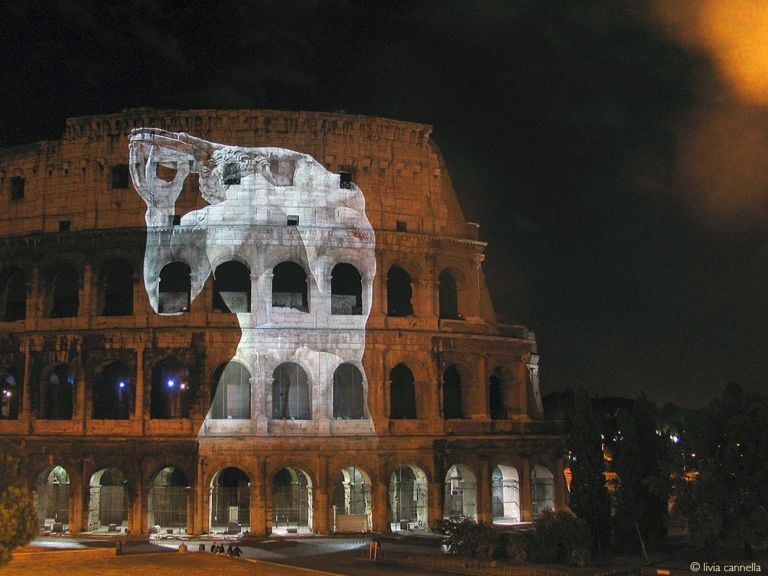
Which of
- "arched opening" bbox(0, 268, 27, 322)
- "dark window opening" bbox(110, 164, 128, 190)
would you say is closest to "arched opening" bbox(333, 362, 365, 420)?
"dark window opening" bbox(110, 164, 128, 190)

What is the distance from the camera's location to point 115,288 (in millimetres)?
38375

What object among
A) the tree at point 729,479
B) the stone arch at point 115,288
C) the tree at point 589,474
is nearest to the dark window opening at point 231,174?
the stone arch at point 115,288

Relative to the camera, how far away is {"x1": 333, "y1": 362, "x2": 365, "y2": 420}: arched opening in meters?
35.0

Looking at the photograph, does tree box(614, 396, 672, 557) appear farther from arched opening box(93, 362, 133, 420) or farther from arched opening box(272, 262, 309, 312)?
arched opening box(93, 362, 133, 420)

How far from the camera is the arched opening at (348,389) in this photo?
35.0 metres

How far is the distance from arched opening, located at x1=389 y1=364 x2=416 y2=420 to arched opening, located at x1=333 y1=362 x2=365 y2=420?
2.28m

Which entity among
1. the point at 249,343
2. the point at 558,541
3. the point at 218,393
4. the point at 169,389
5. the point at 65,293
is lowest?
the point at 558,541

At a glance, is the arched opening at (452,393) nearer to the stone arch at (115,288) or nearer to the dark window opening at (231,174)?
the dark window opening at (231,174)

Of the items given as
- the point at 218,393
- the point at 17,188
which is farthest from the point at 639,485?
the point at 17,188

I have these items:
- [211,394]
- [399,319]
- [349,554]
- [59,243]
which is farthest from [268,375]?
[59,243]

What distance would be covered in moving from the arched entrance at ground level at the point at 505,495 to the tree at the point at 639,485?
6674mm

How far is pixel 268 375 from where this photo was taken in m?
33.2

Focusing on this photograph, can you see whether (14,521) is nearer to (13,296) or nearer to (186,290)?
(186,290)

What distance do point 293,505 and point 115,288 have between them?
41.5 ft
